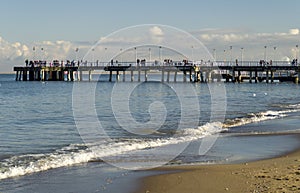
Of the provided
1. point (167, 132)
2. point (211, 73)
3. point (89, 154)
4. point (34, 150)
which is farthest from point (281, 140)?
point (211, 73)

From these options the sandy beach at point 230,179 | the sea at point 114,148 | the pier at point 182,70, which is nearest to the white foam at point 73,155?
the sea at point 114,148

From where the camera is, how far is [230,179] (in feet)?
Answer: 33.6

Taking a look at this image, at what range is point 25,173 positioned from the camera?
37.2 ft

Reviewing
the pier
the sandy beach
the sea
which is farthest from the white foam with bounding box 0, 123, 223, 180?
the pier

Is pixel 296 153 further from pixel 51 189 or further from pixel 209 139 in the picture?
pixel 51 189

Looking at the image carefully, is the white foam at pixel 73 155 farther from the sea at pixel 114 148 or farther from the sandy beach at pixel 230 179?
the sandy beach at pixel 230 179

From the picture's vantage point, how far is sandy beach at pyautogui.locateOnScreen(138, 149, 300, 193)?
30.7 feet

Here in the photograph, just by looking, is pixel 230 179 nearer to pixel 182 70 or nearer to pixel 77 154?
pixel 77 154

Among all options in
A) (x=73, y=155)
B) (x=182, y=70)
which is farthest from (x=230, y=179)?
(x=182, y=70)

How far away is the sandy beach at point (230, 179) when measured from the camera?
936 centimetres

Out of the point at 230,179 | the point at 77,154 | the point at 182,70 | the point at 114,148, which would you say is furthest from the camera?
the point at 182,70

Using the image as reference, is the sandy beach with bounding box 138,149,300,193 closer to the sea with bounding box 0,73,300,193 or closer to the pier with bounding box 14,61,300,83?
the sea with bounding box 0,73,300,193

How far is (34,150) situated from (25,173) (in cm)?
347

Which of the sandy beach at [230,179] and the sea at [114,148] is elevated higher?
the sandy beach at [230,179]
